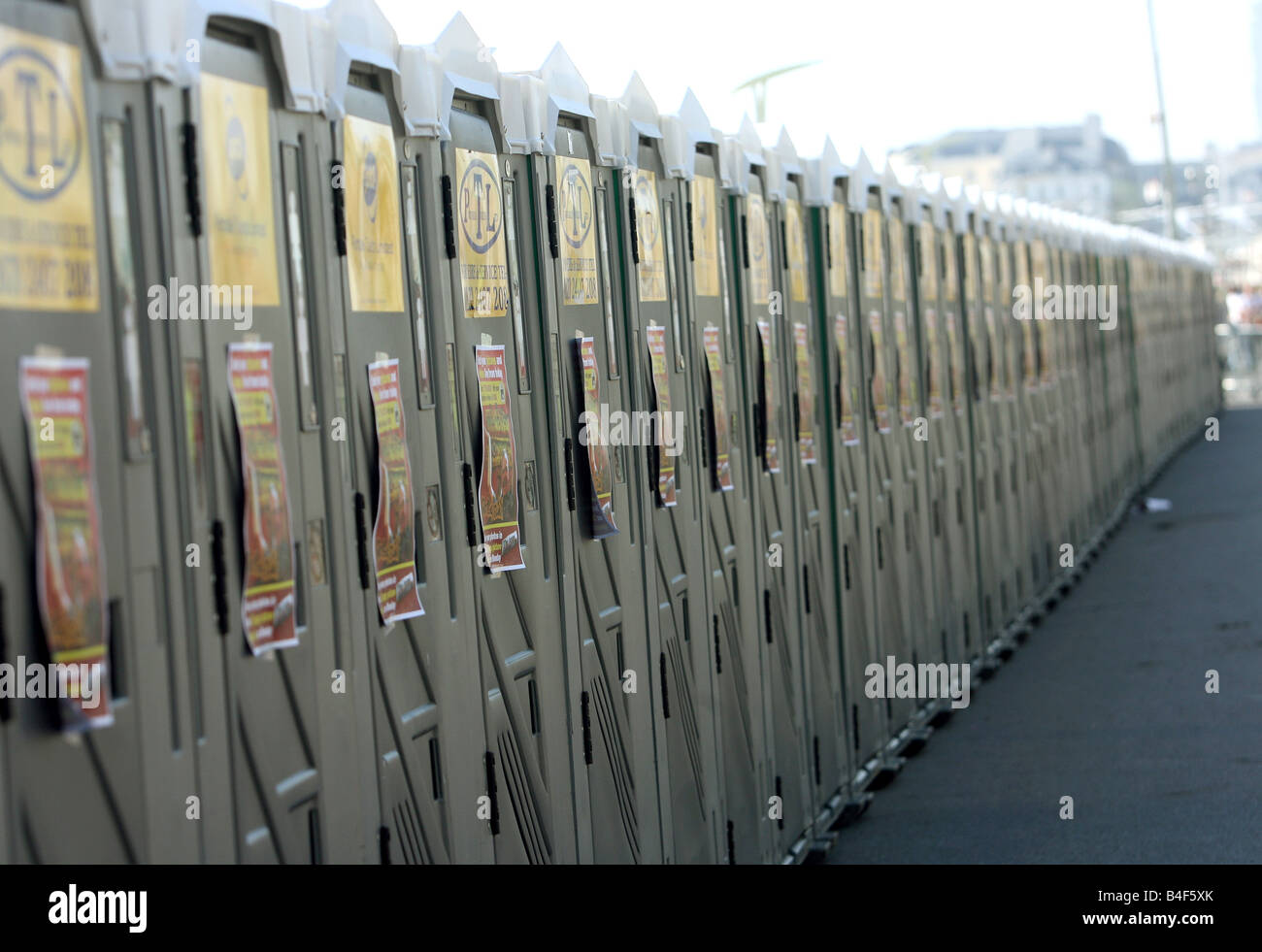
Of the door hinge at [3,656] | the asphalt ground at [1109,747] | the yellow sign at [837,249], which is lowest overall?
the asphalt ground at [1109,747]

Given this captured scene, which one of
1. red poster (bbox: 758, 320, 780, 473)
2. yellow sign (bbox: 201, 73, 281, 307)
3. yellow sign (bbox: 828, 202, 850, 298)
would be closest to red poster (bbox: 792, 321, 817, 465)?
red poster (bbox: 758, 320, 780, 473)

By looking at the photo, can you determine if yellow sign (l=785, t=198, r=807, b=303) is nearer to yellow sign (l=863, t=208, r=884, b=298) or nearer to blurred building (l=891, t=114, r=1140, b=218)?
yellow sign (l=863, t=208, r=884, b=298)

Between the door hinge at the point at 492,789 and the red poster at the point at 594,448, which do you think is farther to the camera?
the red poster at the point at 594,448

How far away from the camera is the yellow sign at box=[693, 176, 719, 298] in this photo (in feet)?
20.1

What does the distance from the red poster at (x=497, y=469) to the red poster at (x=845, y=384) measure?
3.69 meters

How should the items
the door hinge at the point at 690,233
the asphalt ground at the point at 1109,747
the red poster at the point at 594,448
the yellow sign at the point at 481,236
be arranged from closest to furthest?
the yellow sign at the point at 481,236 < the red poster at the point at 594,448 < the door hinge at the point at 690,233 < the asphalt ground at the point at 1109,747

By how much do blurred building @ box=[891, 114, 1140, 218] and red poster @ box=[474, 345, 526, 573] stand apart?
367ft

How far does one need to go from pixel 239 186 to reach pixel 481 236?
1.16 m

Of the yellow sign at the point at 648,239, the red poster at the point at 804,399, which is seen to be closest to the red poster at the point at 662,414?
the yellow sign at the point at 648,239

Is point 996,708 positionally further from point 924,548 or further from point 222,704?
point 222,704

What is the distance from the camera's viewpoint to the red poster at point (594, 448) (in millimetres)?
4953

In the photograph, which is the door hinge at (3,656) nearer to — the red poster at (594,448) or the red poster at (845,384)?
the red poster at (594,448)

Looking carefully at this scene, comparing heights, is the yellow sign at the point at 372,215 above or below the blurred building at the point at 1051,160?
below

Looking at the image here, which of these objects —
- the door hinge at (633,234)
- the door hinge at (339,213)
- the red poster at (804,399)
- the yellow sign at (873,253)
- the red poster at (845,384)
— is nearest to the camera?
the door hinge at (339,213)
